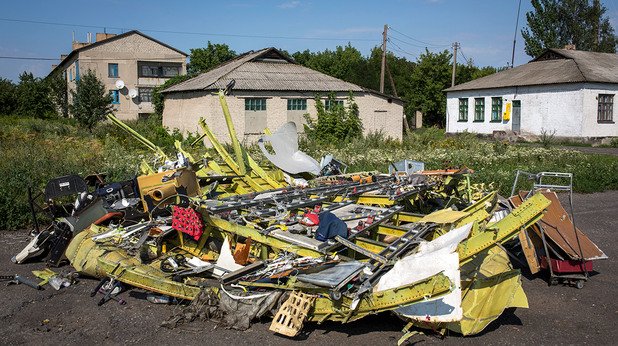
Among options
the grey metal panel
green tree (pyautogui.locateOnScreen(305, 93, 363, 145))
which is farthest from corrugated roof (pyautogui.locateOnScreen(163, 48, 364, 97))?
the grey metal panel

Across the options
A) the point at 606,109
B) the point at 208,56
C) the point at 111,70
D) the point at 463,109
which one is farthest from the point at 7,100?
the point at 606,109

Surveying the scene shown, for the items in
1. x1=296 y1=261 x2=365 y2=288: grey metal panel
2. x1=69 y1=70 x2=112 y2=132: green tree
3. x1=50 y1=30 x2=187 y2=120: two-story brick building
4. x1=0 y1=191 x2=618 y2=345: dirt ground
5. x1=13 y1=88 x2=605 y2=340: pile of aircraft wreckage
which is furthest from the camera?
x1=50 y1=30 x2=187 y2=120: two-story brick building

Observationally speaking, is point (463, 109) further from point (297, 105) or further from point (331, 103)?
point (297, 105)

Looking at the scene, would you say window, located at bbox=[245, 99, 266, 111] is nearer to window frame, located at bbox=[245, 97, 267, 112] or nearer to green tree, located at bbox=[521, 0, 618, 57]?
window frame, located at bbox=[245, 97, 267, 112]

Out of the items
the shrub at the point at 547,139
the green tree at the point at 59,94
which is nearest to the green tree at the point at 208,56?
the green tree at the point at 59,94

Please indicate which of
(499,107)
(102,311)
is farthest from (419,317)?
(499,107)

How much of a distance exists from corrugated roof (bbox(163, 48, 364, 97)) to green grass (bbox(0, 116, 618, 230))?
280 cm

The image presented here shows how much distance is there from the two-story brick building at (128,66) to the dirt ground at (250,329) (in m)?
39.6

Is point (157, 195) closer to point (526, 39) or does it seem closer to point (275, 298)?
point (275, 298)

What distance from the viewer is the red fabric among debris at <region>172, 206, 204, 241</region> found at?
20.8 feet

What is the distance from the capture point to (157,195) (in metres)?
7.43

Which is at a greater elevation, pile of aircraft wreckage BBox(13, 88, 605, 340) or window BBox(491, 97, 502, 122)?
window BBox(491, 97, 502, 122)

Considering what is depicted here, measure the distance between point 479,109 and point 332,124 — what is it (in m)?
14.1

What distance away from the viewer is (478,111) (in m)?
33.4
